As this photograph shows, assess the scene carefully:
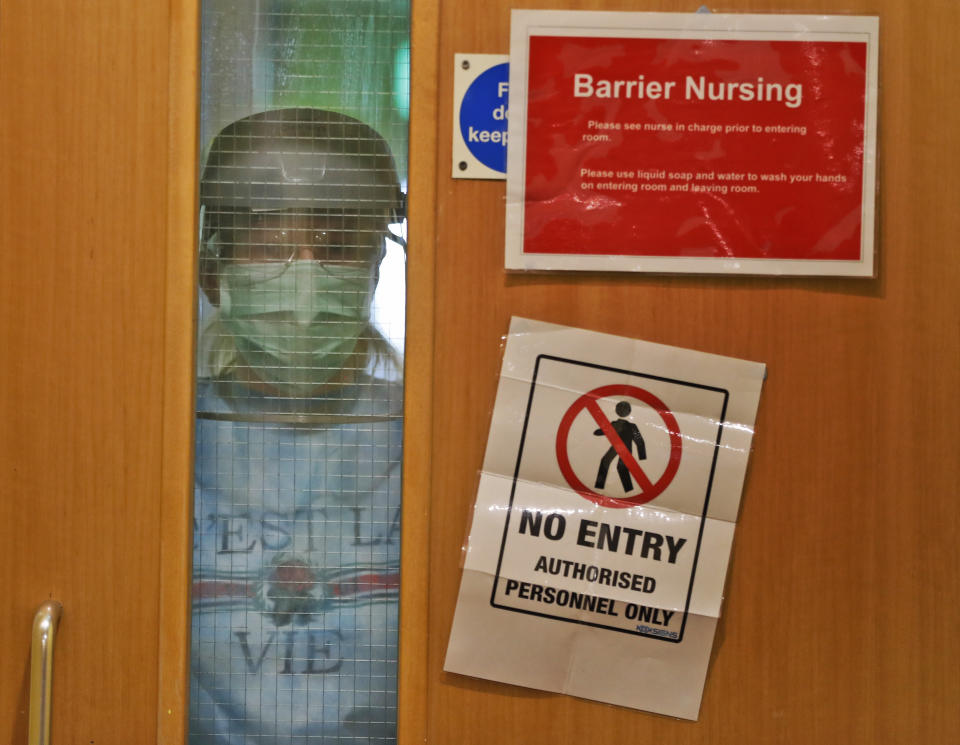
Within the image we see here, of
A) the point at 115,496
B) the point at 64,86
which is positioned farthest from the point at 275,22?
the point at 115,496

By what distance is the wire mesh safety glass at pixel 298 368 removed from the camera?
2.87 feet

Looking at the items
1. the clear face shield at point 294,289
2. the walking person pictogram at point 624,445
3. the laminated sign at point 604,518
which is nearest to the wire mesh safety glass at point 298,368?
the clear face shield at point 294,289

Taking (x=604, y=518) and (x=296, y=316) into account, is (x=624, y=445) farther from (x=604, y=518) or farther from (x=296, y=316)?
(x=296, y=316)

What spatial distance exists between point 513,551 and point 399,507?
0.14 metres

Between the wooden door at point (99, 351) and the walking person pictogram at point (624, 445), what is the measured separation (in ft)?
1.53

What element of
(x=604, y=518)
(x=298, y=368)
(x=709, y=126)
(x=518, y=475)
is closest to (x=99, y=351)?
(x=298, y=368)

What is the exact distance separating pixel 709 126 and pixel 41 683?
3.06 ft

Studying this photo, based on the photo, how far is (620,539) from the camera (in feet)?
2.82

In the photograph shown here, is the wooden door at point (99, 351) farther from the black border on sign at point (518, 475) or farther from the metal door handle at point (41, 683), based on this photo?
the black border on sign at point (518, 475)

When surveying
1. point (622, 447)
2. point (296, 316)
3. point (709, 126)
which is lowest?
point (622, 447)

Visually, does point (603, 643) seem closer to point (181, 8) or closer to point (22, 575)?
point (22, 575)

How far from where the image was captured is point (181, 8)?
0.85 meters

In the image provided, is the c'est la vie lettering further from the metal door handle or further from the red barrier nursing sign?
the metal door handle

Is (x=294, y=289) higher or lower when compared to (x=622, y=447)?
higher
